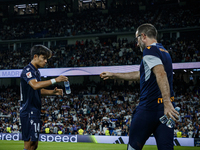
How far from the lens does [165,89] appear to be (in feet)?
10.3

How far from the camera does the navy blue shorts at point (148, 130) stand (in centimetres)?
327

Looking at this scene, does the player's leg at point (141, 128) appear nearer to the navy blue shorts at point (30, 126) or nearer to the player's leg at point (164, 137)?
the player's leg at point (164, 137)

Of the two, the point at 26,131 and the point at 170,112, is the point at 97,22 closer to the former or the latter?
the point at 26,131

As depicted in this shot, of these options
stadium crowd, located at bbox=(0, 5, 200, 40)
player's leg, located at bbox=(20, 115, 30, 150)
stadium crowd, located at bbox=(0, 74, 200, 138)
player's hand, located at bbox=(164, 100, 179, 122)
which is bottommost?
stadium crowd, located at bbox=(0, 74, 200, 138)

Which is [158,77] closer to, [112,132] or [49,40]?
[112,132]

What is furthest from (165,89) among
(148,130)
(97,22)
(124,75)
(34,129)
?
(97,22)

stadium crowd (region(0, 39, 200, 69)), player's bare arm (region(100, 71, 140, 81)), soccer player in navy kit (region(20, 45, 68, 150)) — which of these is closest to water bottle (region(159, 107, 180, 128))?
player's bare arm (region(100, 71, 140, 81))

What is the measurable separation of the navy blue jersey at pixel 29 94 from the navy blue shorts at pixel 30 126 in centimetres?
9

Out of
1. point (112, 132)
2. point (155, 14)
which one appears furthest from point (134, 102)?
point (155, 14)

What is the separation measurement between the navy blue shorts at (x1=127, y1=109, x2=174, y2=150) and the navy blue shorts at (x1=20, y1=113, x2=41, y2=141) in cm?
187

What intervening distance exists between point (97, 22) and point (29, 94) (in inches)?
1208

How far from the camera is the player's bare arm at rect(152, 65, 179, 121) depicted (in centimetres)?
301

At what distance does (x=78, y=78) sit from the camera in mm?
32125

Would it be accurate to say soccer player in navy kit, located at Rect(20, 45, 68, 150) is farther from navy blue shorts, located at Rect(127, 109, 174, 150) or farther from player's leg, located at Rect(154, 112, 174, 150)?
player's leg, located at Rect(154, 112, 174, 150)
